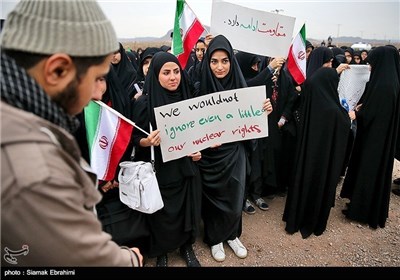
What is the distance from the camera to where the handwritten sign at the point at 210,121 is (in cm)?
242

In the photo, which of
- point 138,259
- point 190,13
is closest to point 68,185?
point 138,259

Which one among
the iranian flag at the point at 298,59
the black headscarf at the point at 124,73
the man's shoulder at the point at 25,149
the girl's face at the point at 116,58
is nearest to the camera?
the man's shoulder at the point at 25,149

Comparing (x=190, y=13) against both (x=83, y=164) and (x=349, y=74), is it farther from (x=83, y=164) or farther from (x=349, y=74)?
(x=83, y=164)

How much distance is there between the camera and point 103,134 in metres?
2.34

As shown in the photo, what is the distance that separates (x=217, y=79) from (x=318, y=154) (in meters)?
1.39

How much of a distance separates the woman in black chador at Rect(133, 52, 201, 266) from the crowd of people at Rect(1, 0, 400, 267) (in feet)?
0.03

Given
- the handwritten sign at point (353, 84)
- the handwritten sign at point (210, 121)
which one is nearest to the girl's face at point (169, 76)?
the handwritten sign at point (210, 121)

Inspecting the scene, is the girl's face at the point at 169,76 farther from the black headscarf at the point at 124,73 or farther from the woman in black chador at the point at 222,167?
the black headscarf at the point at 124,73

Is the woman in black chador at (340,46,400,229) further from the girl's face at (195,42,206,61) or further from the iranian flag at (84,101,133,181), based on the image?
the girl's face at (195,42,206,61)

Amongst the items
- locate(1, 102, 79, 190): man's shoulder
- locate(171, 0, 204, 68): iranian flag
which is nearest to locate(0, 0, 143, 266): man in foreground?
locate(1, 102, 79, 190): man's shoulder

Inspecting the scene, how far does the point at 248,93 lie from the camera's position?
2.64 metres

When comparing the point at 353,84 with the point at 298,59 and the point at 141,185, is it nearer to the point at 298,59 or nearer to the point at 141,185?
the point at 298,59

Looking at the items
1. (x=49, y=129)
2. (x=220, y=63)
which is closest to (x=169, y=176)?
(x=220, y=63)

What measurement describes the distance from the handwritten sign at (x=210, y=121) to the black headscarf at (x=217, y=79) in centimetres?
29
